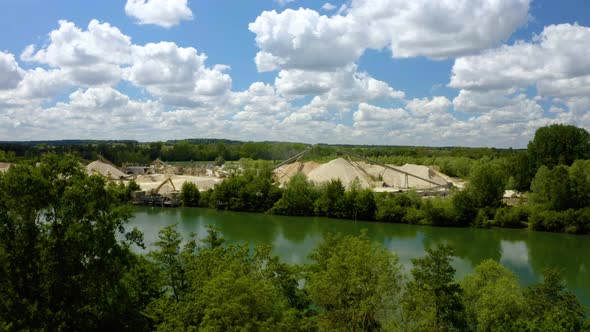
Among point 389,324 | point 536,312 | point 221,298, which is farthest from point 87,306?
point 536,312

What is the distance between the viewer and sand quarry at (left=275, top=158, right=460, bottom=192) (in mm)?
46966

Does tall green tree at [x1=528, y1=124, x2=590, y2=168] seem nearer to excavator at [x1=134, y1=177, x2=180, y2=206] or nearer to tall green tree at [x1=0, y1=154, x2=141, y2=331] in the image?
excavator at [x1=134, y1=177, x2=180, y2=206]

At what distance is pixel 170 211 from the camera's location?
40781 millimetres

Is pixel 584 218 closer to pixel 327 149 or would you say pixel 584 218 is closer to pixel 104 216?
pixel 104 216

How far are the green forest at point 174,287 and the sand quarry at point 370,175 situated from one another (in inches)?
1304

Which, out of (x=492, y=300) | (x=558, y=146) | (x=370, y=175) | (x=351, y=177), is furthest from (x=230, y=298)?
(x=558, y=146)

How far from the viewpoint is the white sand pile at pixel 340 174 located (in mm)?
46625

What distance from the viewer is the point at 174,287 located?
457 inches

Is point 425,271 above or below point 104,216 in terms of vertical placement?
below

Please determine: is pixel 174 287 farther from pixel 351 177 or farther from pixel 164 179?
pixel 164 179

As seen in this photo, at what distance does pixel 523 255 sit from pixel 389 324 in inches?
730

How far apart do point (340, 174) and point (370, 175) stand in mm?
5058

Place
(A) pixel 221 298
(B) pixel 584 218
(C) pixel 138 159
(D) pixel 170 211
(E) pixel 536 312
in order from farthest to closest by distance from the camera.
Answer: (C) pixel 138 159, (D) pixel 170 211, (B) pixel 584 218, (E) pixel 536 312, (A) pixel 221 298

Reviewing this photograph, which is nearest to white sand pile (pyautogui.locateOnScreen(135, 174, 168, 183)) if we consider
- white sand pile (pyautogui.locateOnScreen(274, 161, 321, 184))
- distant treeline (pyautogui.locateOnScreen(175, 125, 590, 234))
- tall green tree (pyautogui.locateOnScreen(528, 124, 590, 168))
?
distant treeline (pyautogui.locateOnScreen(175, 125, 590, 234))
